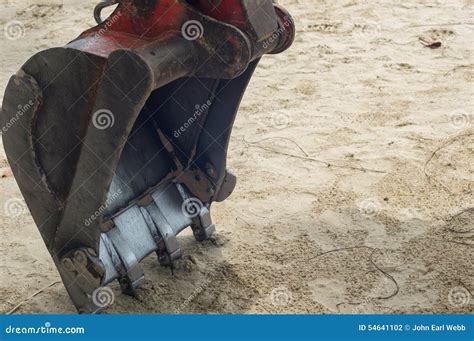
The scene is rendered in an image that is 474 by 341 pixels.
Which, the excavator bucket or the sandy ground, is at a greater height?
the excavator bucket

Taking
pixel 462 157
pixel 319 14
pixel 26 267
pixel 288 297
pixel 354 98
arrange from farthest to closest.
→ 1. pixel 319 14
2. pixel 354 98
3. pixel 462 157
4. pixel 26 267
5. pixel 288 297

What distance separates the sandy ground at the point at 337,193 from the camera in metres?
3.90

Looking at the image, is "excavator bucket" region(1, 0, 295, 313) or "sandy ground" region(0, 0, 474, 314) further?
"sandy ground" region(0, 0, 474, 314)

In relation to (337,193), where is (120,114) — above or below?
above

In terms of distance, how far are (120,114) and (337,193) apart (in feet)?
6.15

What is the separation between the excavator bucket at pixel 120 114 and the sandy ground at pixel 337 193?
0.27 m

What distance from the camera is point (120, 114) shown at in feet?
10.5

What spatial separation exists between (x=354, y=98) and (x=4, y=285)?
9.44ft

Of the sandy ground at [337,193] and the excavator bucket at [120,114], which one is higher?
the excavator bucket at [120,114]

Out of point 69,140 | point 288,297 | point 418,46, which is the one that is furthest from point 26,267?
point 418,46

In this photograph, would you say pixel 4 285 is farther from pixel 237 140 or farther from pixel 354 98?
pixel 354 98

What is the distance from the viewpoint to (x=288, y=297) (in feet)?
12.7

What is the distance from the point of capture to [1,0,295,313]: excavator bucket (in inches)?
127

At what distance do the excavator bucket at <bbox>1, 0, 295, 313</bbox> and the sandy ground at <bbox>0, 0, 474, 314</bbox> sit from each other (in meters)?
0.27
